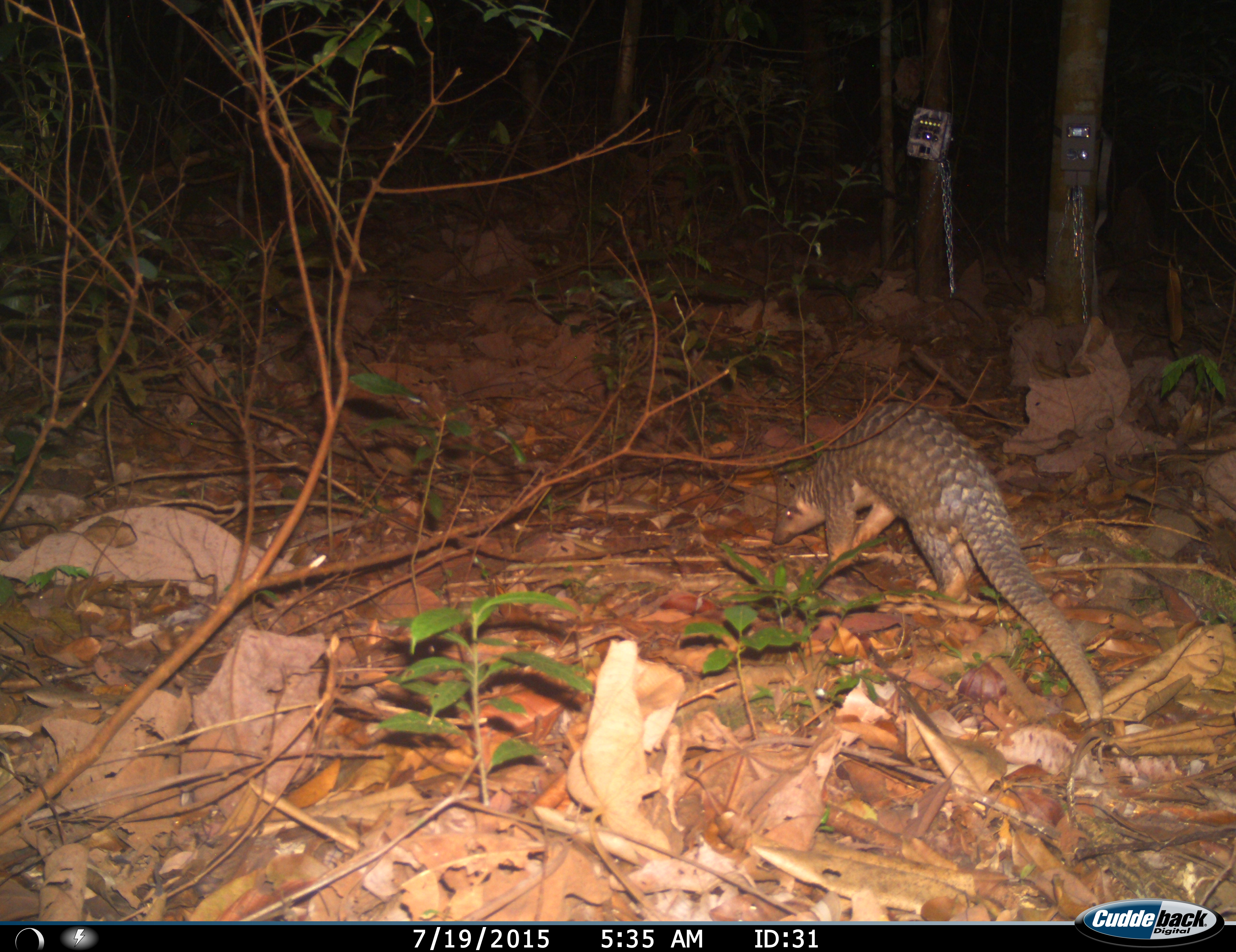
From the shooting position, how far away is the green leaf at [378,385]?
250 centimetres

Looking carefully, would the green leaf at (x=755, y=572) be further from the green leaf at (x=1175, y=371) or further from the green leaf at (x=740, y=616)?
the green leaf at (x=1175, y=371)

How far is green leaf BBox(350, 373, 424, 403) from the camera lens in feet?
8.20

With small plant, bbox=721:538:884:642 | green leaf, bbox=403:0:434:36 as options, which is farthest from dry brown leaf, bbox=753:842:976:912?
green leaf, bbox=403:0:434:36

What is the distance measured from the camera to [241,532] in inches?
136

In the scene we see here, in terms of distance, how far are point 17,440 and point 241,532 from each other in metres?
0.88

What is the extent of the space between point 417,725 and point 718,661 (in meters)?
0.85

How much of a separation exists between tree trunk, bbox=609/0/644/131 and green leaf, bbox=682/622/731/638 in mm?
4874

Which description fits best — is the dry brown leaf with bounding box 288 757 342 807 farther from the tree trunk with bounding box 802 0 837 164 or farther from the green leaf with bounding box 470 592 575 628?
the tree trunk with bounding box 802 0 837 164

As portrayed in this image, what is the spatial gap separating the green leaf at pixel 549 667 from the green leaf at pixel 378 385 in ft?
3.40

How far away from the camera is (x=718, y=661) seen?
7.35 ft

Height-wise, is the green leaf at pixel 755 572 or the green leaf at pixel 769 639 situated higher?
the green leaf at pixel 755 572

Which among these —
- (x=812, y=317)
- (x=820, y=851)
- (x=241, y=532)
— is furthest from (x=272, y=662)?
(x=812, y=317)

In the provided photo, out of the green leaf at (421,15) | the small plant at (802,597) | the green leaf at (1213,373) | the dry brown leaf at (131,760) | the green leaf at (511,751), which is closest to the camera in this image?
the green leaf at (511,751)

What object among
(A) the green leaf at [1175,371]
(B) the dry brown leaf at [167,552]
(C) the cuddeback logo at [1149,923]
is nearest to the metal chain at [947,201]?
(A) the green leaf at [1175,371]
